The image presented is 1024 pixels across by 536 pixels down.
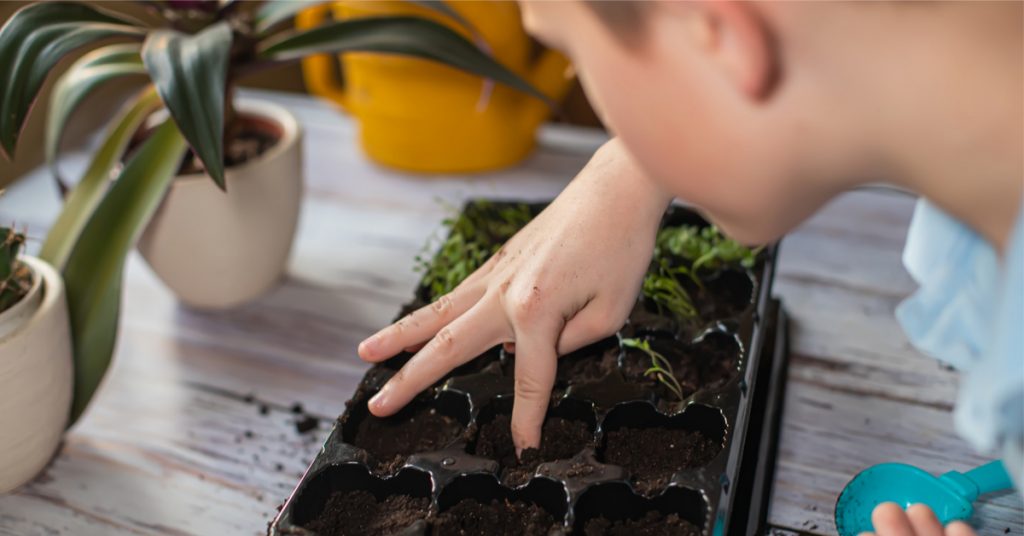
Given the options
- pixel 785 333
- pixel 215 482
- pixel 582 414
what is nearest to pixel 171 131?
pixel 215 482

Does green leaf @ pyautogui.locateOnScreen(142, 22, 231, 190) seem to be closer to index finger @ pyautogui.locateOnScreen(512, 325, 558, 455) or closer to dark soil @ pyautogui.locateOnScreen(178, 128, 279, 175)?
dark soil @ pyautogui.locateOnScreen(178, 128, 279, 175)

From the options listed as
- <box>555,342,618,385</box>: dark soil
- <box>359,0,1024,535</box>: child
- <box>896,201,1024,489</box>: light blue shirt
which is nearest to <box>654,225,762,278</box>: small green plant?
<box>555,342,618,385</box>: dark soil

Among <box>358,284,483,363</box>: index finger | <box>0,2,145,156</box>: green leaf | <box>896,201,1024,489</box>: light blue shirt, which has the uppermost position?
<box>896,201,1024,489</box>: light blue shirt

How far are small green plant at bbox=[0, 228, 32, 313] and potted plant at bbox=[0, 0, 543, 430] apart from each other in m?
0.07

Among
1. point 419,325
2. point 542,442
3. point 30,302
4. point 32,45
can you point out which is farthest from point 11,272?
point 542,442

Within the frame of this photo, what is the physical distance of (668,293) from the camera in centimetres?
78

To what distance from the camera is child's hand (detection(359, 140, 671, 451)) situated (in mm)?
639

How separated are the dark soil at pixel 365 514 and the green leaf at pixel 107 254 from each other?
269 mm

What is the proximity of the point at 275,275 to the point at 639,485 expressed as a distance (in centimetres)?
48

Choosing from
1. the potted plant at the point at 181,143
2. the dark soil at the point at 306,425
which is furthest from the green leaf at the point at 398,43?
the dark soil at the point at 306,425

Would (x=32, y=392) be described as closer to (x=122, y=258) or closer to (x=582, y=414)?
(x=122, y=258)

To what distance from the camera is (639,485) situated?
1.93 ft

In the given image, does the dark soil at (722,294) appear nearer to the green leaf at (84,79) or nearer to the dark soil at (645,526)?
the dark soil at (645,526)

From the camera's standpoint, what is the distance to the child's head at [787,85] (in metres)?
0.39
